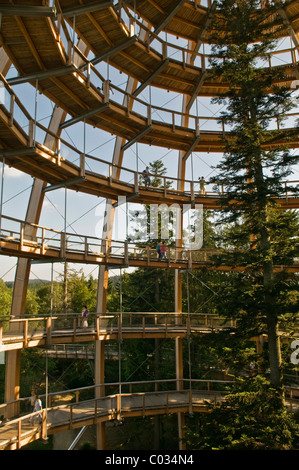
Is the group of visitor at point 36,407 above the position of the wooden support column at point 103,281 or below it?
below

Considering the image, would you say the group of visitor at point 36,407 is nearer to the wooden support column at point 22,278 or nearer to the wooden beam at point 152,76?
the wooden support column at point 22,278

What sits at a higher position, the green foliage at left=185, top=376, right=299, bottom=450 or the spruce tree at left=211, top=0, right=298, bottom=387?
the spruce tree at left=211, top=0, right=298, bottom=387

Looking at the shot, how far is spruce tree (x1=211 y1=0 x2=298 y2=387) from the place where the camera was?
10539 mm

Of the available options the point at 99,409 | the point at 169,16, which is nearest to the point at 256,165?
the point at 169,16

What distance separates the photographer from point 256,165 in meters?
11.4

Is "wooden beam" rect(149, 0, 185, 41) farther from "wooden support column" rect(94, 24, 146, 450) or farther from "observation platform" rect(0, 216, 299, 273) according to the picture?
"observation platform" rect(0, 216, 299, 273)

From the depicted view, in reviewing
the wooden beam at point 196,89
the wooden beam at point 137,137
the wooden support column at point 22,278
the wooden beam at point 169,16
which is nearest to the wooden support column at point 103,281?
the wooden beam at point 137,137

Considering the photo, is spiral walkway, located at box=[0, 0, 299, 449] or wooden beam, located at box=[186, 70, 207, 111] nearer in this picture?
spiral walkway, located at box=[0, 0, 299, 449]

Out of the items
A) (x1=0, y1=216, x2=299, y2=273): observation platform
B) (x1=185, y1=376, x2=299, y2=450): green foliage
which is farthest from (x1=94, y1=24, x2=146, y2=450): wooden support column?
(x1=185, y1=376, x2=299, y2=450): green foliage

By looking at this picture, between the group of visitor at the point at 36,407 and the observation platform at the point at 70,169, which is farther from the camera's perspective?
the group of visitor at the point at 36,407

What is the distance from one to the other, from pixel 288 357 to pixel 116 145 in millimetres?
12275

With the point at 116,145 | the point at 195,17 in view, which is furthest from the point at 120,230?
the point at 195,17

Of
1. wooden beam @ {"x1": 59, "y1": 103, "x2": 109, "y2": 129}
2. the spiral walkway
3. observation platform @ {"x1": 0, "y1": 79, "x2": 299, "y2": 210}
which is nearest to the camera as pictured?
observation platform @ {"x1": 0, "y1": 79, "x2": 299, "y2": 210}

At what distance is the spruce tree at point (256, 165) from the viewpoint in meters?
10.5
